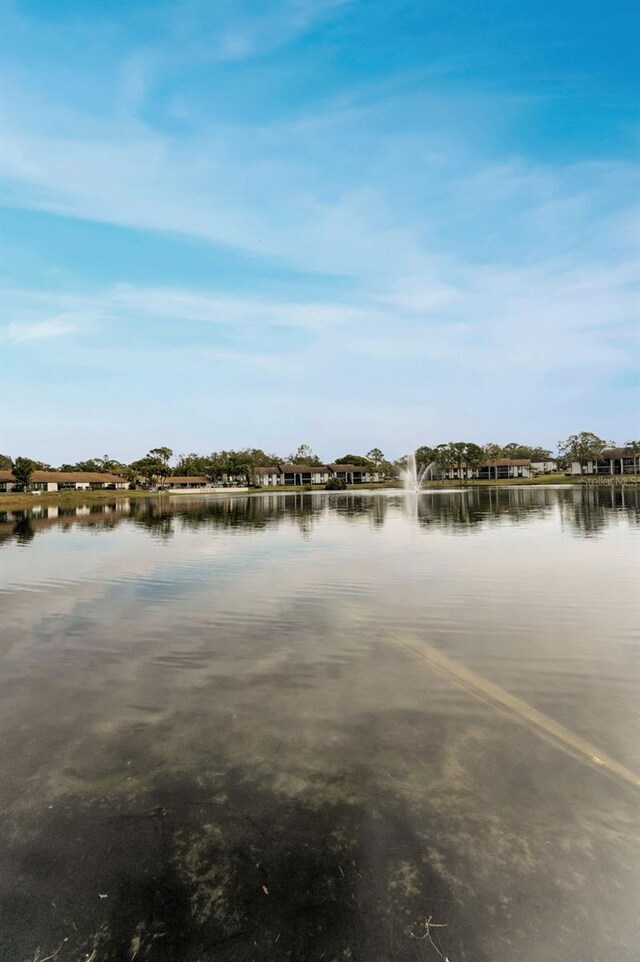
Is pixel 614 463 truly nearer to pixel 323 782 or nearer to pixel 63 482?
pixel 63 482

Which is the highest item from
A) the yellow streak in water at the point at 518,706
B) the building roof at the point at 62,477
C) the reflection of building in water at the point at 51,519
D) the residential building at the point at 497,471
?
the building roof at the point at 62,477

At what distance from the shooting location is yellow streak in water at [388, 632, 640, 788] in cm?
565

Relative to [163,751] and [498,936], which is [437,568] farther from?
[498,936]

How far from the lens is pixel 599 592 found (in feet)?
46.4

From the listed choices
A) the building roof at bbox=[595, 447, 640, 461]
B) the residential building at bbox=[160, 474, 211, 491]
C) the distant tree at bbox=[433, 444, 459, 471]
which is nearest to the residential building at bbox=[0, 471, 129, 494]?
the residential building at bbox=[160, 474, 211, 491]

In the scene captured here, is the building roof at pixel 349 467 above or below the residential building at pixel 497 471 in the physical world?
above

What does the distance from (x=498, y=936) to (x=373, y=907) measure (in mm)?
919

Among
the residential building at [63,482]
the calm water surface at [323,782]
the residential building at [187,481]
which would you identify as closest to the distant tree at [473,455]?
the residential building at [187,481]

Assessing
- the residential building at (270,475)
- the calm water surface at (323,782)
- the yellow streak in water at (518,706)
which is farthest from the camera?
the residential building at (270,475)

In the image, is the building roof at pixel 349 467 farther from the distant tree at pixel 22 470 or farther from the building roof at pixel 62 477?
the distant tree at pixel 22 470

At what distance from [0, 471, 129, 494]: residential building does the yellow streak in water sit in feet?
385

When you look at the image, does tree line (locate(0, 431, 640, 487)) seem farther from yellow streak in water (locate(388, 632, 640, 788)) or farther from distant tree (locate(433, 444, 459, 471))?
yellow streak in water (locate(388, 632, 640, 788))

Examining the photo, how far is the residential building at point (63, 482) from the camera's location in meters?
116

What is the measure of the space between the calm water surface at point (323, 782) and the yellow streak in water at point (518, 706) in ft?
0.16
